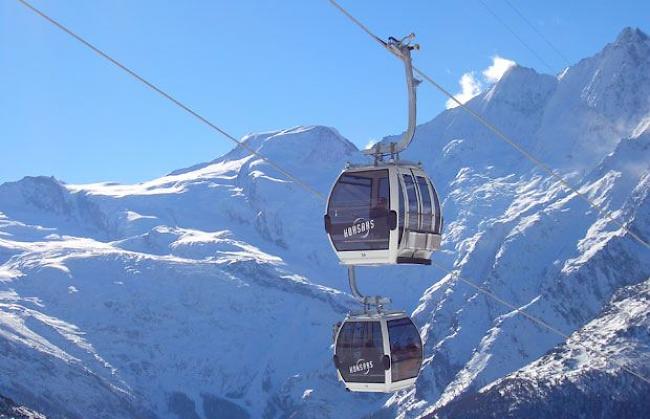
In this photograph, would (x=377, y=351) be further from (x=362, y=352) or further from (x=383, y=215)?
(x=383, y=215)

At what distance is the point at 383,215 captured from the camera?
26.7 metres

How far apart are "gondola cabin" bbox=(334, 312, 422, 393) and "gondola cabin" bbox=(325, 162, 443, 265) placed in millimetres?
1736

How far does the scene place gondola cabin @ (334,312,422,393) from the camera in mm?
27406

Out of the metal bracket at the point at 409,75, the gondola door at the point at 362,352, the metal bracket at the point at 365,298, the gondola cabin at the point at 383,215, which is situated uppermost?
the metal bracket at the point at 409,75

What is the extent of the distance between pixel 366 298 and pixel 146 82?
8319 millimetres

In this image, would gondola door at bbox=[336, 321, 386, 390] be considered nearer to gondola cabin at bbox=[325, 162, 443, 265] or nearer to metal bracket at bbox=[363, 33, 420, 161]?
gondola cabin at bbox=[325, 162, 443, 265]

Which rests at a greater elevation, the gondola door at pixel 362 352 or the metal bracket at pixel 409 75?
the metal bracket at pixel 409 75

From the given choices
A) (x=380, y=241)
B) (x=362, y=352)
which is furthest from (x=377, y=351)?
(x=380, y=241)

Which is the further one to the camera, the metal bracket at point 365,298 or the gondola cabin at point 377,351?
the gondola cabin at point 377,351

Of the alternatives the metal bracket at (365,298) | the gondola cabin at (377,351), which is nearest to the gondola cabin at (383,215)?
the metal bracket at (365,298)

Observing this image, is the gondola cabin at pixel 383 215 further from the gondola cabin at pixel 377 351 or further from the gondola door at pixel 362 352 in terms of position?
the gondola door at pixel 362 352

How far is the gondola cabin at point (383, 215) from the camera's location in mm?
26734

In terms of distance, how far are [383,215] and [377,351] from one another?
373cm

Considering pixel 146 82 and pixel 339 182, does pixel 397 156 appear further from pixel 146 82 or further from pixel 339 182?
pixel 146 82
